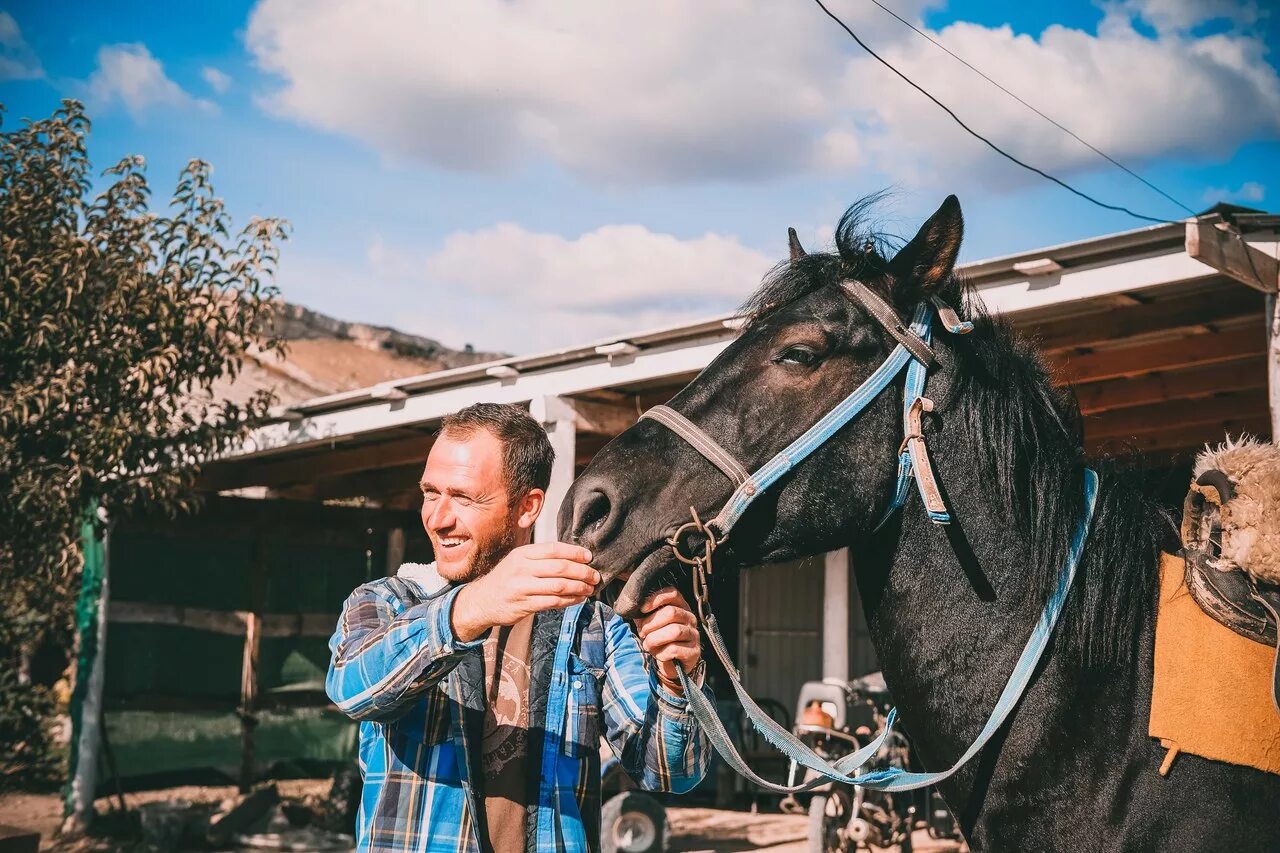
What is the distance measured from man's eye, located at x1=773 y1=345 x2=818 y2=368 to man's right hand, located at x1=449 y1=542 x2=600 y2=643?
56 cm

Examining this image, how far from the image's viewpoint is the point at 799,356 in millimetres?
1932

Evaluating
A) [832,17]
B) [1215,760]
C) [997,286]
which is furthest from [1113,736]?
[832,17]

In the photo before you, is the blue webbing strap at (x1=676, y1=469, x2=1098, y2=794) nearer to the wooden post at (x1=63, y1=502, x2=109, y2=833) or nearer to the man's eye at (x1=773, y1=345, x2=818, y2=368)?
the man's eye at (x1=773, y1=345, x2=818, y2=368)

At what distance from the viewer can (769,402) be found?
6.24ft

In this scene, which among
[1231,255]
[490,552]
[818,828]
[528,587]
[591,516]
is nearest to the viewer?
[528,587]

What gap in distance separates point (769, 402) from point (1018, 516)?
495 mm

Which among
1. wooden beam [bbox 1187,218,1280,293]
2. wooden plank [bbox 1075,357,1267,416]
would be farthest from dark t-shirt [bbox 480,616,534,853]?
wooden plank [bbox 1075,357,1267,416]

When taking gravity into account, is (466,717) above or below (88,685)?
above

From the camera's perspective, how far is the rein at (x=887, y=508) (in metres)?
1.81

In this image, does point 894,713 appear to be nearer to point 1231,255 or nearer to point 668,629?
point 668,629

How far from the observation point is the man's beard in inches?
78.4

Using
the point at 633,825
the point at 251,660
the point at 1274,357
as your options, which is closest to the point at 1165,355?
the point at 1274,357

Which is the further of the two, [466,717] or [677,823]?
[677,823]

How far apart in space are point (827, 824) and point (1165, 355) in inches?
134
